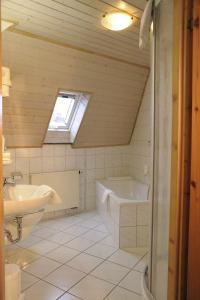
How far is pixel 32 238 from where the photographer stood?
9.70 feet

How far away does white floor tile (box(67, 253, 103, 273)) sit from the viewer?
2309mm

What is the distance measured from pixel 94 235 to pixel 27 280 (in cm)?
116

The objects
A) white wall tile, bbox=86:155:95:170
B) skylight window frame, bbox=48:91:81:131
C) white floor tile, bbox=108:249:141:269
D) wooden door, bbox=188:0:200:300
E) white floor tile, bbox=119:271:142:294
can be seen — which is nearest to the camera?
wooden door, bbox=188:0:200:300

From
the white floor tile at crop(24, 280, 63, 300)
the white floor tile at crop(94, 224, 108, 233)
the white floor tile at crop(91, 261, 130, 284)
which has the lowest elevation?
the white floor tile at crop(91, 261, 130, 284)

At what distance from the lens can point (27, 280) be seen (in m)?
2.10

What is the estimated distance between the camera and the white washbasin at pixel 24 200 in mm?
1742

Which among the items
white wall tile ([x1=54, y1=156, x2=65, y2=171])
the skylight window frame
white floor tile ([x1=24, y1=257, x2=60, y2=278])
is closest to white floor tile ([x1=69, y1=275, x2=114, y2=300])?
white floor tile ([x1=24, y1=257, x2=60, y2=278])

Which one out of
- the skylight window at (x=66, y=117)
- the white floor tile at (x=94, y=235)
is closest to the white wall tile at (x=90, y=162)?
the skylight window at (x=66, y=117)

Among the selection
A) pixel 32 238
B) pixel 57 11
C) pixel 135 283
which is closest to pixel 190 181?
pixel 135 283

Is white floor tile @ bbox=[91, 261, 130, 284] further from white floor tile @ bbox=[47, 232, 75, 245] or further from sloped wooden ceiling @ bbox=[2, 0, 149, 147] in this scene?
sloped wooden ceiling @ bbox=[2, 0, 149, 147]

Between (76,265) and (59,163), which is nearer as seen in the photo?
(76,265)

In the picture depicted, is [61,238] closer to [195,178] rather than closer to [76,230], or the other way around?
[76,230]

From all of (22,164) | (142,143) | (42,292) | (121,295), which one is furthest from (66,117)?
(121,295)

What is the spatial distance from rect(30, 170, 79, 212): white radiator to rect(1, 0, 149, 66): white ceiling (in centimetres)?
184
